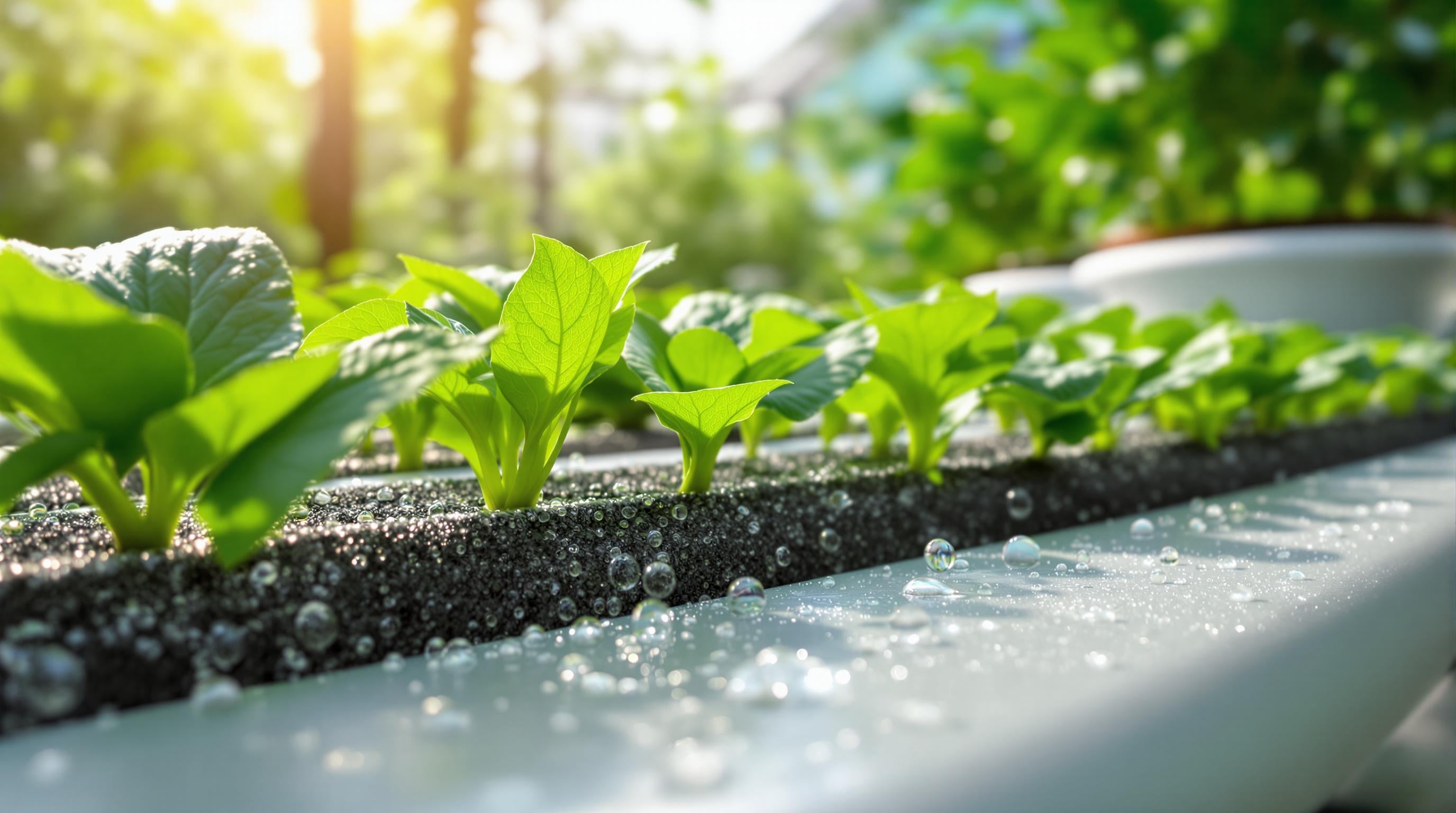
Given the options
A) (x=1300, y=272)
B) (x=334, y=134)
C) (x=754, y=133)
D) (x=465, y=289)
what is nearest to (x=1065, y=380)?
(x=465, y=289)

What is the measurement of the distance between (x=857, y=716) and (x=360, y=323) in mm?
258

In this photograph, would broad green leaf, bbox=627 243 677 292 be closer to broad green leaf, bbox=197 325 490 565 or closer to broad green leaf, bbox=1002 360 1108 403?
broad green leaf, bbox=197 325 490 565

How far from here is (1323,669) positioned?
322mm

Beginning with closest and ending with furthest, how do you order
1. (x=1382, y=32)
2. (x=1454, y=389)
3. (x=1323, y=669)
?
(x=1323, y=669)
(x=1454, y=389)
(x=1382, y=32)

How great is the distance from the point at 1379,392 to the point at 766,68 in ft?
31.0

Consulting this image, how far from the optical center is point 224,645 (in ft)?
0.92

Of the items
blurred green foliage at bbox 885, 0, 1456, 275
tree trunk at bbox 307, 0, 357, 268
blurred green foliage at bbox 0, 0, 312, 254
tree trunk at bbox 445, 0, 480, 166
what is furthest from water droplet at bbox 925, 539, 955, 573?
tree trunk at bbox 445, 0, 480, 166

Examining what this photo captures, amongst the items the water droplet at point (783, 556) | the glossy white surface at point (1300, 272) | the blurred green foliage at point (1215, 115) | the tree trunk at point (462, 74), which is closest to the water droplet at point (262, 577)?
the water droplet at point (783, 556)

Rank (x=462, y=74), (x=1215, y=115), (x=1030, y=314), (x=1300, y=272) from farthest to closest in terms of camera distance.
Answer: (x=462, y=74) → (x=1215, y=115) → (x=1300, y=272) → (x=1030, y=314)

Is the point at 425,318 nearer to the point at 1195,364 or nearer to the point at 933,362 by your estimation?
the point at 933,362

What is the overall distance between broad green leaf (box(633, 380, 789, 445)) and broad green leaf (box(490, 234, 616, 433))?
0.11 feet

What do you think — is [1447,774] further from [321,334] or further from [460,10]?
[460,10]

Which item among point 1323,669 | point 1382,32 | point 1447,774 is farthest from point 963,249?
point 1323,669

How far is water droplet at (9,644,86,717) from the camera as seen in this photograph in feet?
0.80
